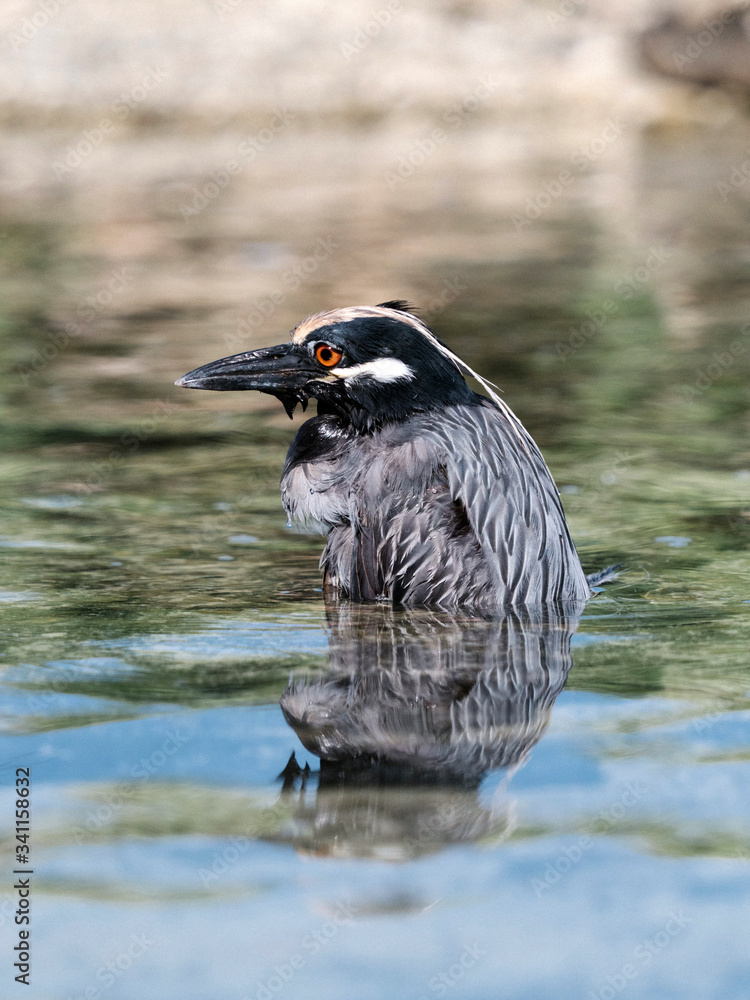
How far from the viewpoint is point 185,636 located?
5023 mm

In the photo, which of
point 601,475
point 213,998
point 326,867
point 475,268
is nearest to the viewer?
point 213,998

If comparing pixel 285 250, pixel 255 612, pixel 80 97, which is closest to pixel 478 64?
pixel 80 97

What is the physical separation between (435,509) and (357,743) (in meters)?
1.32

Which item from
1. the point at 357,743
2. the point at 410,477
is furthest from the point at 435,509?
the point at 357,743

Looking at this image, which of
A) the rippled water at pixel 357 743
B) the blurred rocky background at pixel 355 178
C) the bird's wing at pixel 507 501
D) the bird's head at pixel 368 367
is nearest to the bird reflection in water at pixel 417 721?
the rippled water at pixel 357 743

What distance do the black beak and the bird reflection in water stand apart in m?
0.84

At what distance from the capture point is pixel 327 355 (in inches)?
210

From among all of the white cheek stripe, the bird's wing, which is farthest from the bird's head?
the bird's wing

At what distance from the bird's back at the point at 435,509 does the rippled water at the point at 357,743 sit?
16cm

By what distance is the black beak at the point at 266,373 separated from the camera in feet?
17.8

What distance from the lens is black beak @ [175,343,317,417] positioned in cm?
542

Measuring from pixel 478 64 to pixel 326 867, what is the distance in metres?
22.6

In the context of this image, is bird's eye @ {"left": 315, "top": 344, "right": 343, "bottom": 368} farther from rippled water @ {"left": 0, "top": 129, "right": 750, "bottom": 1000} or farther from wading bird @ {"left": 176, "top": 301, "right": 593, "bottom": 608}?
rippled water @ {"left": 0, "top": 129, "right": 750, "bottom": 1000}

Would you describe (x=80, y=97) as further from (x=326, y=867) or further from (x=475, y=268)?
(x=326, y=867)
